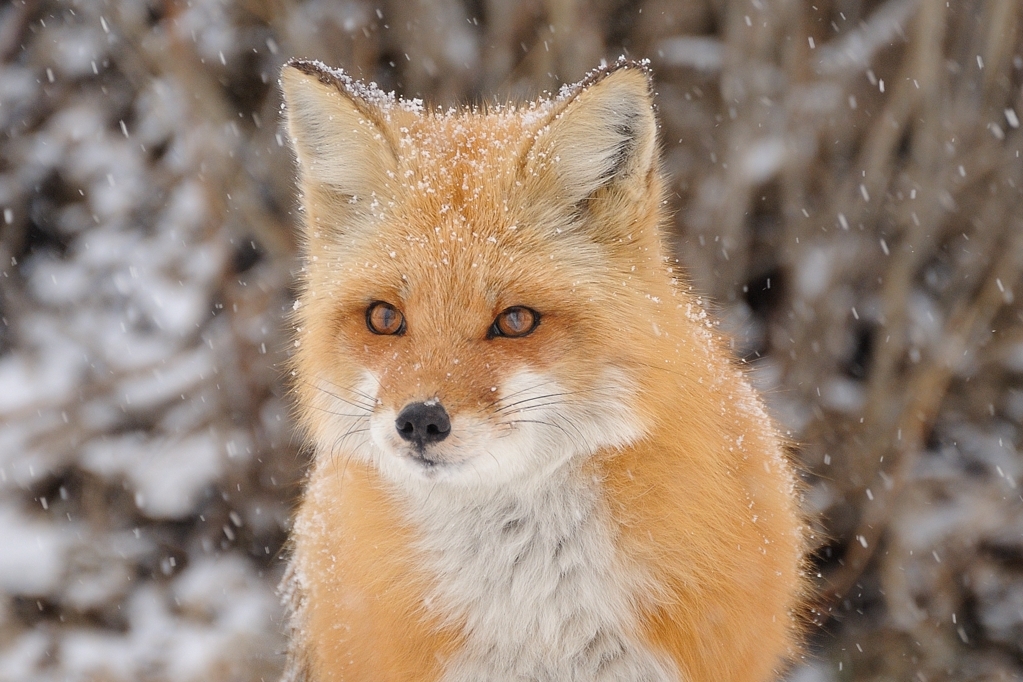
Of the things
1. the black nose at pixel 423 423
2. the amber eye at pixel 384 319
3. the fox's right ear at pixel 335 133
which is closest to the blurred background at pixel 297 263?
the fox's right ear at pixel 335 133

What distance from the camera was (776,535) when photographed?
7.41ft

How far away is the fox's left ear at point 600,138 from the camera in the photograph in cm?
199

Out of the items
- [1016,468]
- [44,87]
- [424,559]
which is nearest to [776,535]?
[424,559]

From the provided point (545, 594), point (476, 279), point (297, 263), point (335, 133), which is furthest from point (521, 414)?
point (297, 263)

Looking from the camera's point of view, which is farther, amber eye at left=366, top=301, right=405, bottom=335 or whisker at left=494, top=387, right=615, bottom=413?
amber eye at left=366, top=301, right=405, bottom=335

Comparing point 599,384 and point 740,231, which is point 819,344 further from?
point 599,384

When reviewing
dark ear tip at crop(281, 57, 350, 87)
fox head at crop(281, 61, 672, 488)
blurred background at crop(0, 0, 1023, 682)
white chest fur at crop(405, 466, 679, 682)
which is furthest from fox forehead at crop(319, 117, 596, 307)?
blurred background at crop(0, 0, 1023, 682)

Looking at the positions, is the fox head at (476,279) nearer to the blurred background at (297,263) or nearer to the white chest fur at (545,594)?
the white chest fur at (545,594)

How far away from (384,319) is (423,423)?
0.35m

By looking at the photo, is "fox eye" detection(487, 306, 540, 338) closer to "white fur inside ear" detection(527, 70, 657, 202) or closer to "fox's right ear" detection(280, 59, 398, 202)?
"white fur inside ear" detection(527, 70, 657, 202)

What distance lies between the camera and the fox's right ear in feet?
6.95

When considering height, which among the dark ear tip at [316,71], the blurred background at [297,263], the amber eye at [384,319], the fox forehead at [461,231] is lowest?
the blurred background at [297,263]

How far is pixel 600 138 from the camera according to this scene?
6.98ft

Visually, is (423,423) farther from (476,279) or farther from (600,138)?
(600,138)
